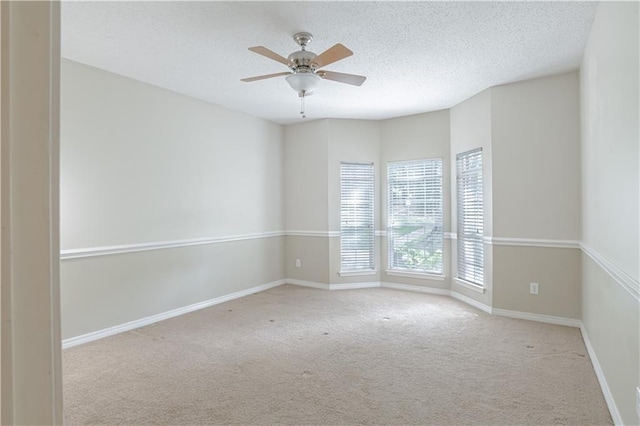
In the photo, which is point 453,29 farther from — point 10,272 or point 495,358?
point 10,272

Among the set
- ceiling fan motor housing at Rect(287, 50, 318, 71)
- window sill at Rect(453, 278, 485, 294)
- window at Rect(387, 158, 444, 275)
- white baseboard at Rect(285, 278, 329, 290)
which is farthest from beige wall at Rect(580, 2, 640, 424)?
white baseboard at Rect(285, 278, 329, 290)

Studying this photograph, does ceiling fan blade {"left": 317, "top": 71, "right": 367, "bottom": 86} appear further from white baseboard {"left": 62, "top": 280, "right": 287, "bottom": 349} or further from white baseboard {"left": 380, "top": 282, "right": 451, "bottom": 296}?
white baseboard {"left": 380, "top": 282, "right": 451, "bottom": 296}

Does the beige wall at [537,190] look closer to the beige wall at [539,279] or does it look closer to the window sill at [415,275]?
the beige wall at [539,279]

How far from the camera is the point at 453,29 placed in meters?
2.93

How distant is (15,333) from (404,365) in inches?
117

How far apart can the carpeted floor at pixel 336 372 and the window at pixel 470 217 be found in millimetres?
727

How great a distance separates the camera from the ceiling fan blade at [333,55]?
2581mm

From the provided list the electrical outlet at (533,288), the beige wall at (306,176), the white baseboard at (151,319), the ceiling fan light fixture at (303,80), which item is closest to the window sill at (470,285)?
the electrical outlet at (533,288)

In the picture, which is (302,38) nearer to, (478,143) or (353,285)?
(478,143)

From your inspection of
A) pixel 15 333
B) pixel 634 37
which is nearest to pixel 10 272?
pixel 15 333

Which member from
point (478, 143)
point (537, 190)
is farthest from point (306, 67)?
point (537, 190)

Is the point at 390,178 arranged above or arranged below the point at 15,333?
above

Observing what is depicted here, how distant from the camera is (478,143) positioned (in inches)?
181

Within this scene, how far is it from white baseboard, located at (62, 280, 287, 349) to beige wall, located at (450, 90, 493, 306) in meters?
3.13
